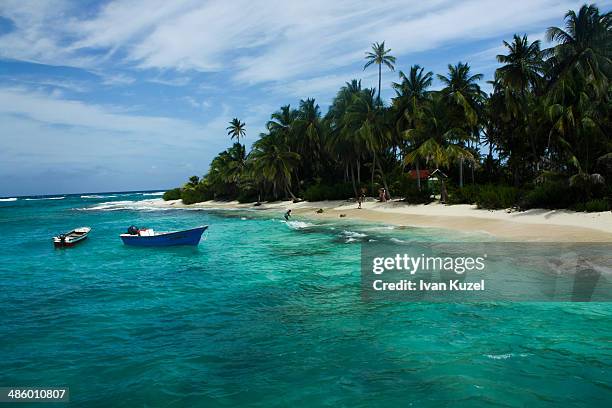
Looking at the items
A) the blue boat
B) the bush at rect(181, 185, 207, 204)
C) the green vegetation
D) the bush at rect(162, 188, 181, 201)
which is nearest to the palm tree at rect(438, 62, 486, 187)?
the green vegetation

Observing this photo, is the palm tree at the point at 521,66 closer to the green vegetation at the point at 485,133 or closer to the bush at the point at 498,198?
the green vegetation at the point at 485,133

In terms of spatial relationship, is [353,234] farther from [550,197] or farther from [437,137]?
[437,137]

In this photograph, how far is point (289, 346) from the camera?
9.05 meters

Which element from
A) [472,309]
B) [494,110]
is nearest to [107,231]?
[472,309]

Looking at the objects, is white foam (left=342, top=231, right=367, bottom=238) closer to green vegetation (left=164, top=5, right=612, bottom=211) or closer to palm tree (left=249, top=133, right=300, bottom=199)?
green vegetation (left=164, top=5, right=612, bottom=211)

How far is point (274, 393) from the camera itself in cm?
712

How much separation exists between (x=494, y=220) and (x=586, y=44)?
18.1 meters

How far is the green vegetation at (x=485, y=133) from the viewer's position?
27.4m

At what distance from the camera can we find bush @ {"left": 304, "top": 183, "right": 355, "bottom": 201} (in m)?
51.0

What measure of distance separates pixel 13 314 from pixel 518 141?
41031mm

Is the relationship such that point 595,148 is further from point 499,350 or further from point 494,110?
point 499,350

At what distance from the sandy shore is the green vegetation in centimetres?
145

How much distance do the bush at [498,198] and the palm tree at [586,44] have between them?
9696 millimetres

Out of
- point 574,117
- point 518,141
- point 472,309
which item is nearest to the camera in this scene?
point 472,309
